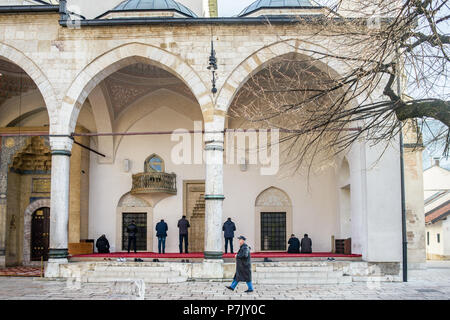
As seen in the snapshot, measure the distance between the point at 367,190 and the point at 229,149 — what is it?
5166 mm

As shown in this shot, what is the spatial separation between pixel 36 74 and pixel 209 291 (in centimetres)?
621

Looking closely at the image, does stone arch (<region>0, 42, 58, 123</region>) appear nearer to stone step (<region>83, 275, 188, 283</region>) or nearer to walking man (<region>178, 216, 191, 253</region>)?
stone step (<region>83, 275, 188, 283</region>)

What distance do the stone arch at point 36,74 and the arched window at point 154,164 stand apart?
14.6 ft

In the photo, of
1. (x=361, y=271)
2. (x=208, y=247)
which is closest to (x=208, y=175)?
(x=208, y=247)

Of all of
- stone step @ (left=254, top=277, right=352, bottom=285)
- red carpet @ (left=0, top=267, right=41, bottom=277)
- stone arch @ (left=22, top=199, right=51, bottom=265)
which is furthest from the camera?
stone arch @ (left=22, top=199, right=51, bottom=265)

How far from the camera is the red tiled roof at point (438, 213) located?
2359 centimetres

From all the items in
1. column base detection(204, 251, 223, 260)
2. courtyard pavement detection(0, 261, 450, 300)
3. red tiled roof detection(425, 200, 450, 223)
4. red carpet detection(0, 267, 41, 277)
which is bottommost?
courtyard pavement detection(0, 261, 450, 300)

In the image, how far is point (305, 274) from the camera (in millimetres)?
11516

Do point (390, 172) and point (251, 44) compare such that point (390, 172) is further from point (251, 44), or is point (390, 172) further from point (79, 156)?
point (79, 156)

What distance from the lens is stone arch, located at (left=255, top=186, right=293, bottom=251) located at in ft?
52.3

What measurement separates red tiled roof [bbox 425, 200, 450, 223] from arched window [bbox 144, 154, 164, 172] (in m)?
13.3

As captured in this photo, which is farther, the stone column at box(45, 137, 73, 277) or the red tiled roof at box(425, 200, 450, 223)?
the red tiled roof at box(425, 200, 450, 223)

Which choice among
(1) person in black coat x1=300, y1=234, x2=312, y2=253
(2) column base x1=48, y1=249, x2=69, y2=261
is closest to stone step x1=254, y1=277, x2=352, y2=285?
(1) person in black coat x1=300, y1=234, x2=312, y2=253

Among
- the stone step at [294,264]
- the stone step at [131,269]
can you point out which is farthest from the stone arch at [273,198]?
the stone step at [131,269]
